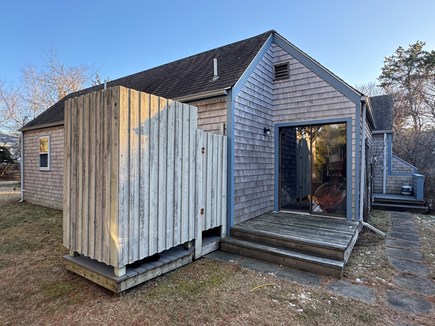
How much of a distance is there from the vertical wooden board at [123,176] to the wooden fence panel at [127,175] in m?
0.01

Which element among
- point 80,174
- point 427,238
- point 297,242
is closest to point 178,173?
point 80,174

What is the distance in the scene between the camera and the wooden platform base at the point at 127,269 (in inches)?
115

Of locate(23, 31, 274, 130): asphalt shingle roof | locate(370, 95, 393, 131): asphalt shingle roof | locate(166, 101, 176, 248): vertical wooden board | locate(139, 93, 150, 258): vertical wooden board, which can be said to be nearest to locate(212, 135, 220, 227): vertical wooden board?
locate(166, 101, 176, 248): vertical wooden board

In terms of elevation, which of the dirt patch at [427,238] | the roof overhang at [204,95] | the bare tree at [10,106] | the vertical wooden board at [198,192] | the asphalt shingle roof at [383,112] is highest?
the bare tree at [10,106]

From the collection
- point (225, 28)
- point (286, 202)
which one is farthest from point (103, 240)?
point (225, 28)

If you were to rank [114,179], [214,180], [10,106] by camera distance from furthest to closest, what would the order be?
[10,106] < [214,180] < [114,179]

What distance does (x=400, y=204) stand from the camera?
27.7 feet

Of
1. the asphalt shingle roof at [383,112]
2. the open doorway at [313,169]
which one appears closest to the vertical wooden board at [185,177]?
the open doorway at [313,169]

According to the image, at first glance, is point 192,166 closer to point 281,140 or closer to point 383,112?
point 281,140

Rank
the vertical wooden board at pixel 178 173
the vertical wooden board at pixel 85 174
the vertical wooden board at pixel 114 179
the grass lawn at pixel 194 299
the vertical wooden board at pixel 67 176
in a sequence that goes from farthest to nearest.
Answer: the vertical wooden board at pixel 178 173 < the vertical wooden board at pixel 67 176 < the vertical wooden board at pixel 85 174 < the vertical wooden board at pixel 114 179 < the grass lawn at pixel 194 299

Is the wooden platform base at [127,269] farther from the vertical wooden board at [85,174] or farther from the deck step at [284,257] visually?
the deck step at [284,257]

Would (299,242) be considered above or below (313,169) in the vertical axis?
below

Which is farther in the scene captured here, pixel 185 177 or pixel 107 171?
pixel 185 177

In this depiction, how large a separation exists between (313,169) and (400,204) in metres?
4.98
